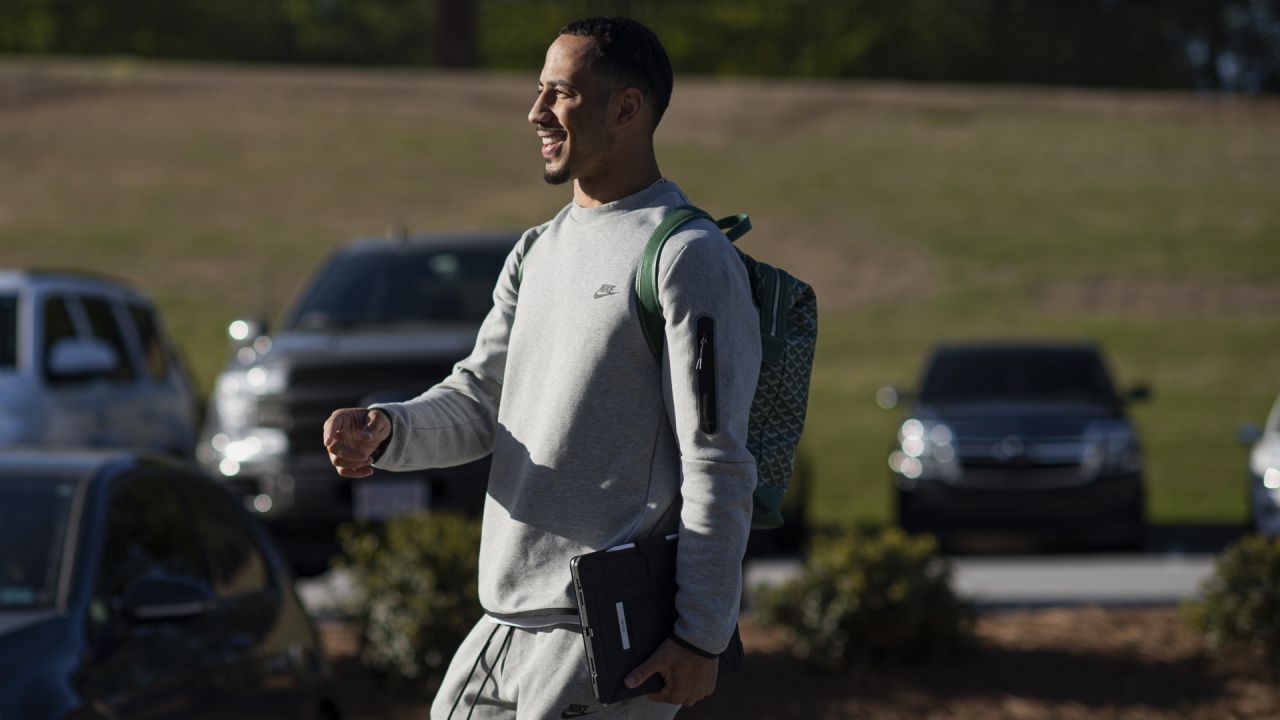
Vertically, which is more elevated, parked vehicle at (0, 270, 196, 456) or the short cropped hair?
the short cropped hair

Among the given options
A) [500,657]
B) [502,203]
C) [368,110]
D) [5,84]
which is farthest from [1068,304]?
[500,657]

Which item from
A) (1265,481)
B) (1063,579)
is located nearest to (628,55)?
(1265,481)

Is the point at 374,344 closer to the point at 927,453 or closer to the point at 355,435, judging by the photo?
the point at 927,453

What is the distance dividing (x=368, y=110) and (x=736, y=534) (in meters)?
54.5

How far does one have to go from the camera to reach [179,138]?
53.2 meters

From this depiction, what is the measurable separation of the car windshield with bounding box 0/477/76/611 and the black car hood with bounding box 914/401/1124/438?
8.87 metres

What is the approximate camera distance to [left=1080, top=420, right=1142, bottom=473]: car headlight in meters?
13.0

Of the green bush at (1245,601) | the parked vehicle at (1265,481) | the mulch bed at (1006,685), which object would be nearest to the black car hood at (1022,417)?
the parked vehicle at (1265,481)

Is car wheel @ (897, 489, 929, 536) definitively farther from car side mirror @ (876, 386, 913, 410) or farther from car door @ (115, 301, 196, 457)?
car door @ (115, 301, 196, 457)

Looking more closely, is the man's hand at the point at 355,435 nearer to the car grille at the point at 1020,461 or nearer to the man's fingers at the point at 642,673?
the man's fingers at the point at 642,673

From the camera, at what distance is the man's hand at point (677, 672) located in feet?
A: 10.4

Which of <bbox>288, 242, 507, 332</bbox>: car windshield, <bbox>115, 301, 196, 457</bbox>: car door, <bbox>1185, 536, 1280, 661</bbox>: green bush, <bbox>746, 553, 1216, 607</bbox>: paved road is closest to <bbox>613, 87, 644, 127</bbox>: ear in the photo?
<bbox>1185, 536, 1280, 661</bbox>: green bush

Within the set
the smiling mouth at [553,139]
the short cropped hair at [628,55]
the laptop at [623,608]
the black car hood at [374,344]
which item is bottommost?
the black car hood at [374,344]

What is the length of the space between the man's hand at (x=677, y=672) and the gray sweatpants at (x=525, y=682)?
0.08 metres
